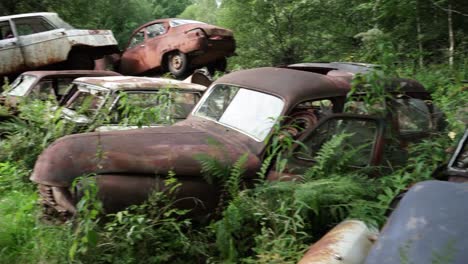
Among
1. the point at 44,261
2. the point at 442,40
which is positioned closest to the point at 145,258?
the point at 44,261

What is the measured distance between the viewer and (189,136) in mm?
4895

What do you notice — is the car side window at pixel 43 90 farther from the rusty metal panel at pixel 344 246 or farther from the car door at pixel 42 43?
the rusty metal panel at pixel 344 246

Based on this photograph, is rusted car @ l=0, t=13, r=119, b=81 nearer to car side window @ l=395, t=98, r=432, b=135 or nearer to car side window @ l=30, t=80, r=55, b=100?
car side window @ l=30, t=80, r=55, b=100

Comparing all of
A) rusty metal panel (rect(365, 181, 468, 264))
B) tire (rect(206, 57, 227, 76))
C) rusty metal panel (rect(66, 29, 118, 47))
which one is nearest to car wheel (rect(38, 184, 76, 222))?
rusty metal panel (rect(365, 181, 468, 264))

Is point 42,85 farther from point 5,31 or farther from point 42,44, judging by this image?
point 5,31

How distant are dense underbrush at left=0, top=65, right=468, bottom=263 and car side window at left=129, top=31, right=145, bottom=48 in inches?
341

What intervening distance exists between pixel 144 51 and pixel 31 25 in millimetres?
2553

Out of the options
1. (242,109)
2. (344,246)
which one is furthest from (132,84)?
(344,246)

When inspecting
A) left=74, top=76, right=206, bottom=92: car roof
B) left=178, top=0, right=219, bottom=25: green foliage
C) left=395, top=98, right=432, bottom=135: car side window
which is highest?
left=395, top=98, right=432, bottom=135: car side window

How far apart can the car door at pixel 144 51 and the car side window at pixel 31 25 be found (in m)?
1.98

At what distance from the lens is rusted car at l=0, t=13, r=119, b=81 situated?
11.5 meters

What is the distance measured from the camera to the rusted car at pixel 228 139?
4215 mm

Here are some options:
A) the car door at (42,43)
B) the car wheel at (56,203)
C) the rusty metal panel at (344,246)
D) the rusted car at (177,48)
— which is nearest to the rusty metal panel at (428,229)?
the rusty metal panel at (344,246)

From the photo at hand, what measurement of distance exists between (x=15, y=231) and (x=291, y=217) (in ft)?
7.69
